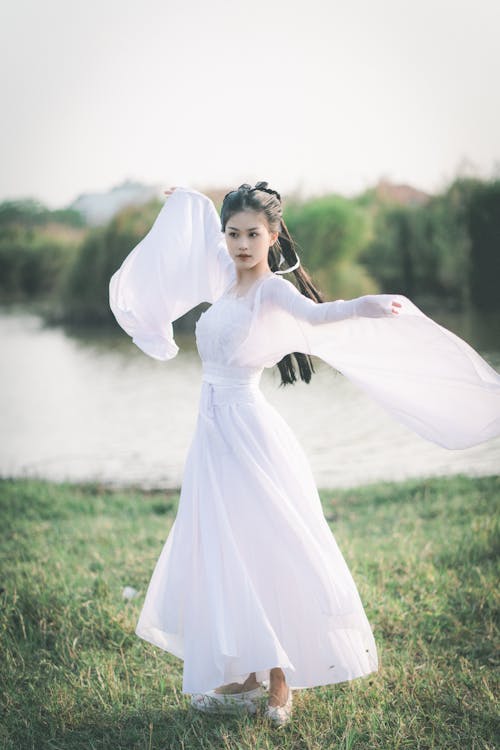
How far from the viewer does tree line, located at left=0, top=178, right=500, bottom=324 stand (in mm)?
10523

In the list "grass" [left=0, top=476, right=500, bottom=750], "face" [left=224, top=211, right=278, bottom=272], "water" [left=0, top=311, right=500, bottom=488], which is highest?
"face" [left=224, top=211, right=278, bottom=272]

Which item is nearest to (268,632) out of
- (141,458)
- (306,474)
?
(306,474)

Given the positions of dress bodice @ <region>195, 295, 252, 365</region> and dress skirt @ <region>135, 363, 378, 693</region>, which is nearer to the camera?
dress skirt @ <region>135, 363, 378, 693</region>

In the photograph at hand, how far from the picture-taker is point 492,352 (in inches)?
357

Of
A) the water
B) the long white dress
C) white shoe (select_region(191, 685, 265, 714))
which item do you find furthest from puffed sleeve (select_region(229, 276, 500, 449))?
the water

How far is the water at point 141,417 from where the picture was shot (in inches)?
267

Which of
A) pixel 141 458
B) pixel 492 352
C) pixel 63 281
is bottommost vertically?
pixel 141 458

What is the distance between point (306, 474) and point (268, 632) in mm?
493

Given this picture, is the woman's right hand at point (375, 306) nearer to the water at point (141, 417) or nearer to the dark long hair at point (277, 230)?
the dark long hair at point (277, 230)

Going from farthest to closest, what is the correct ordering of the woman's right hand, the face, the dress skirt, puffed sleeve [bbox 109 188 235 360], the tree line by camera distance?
the tree line < puffed sleeve [bbox 109 188 235 360] < the face < the dress skirt < the woman's right hand

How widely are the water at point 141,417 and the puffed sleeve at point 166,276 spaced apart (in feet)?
12.0

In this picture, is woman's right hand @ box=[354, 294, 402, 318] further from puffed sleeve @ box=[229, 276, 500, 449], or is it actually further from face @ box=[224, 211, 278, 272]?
face @ box=[224, 211, 278, 272]

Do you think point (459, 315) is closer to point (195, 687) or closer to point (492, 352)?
point (492, 352)

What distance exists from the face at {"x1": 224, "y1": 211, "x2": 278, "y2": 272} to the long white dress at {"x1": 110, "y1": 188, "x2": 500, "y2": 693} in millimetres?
82
